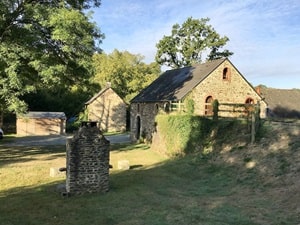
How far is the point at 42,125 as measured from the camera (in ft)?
149

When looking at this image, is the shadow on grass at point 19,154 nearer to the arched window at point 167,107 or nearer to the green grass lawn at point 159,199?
the green grass lawn at point 159,199

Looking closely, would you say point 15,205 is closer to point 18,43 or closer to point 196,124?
point 18,43

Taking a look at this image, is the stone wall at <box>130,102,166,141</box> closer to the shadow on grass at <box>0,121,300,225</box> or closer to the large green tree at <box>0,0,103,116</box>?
the large green tree at <box>0,0,103,116</box>

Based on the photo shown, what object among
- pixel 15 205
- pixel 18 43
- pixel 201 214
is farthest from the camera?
pixel 18 43

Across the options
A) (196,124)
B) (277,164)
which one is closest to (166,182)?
(277,164)

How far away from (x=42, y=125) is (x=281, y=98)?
30.7 meters

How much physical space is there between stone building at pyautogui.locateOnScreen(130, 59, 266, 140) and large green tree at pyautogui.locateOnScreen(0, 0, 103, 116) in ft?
33.5

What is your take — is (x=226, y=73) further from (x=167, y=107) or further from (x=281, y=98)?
(x=281, y=98)

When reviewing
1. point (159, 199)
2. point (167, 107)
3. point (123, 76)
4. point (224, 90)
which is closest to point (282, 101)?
point (224, 90)

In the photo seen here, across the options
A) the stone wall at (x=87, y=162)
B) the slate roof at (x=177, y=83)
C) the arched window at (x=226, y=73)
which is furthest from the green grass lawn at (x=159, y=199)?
the arched window at (x=226, y=73)

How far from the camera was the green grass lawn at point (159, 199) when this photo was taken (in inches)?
369

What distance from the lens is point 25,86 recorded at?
20359 mm

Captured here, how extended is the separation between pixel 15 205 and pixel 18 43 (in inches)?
460

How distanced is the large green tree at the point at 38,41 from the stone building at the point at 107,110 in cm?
2662
